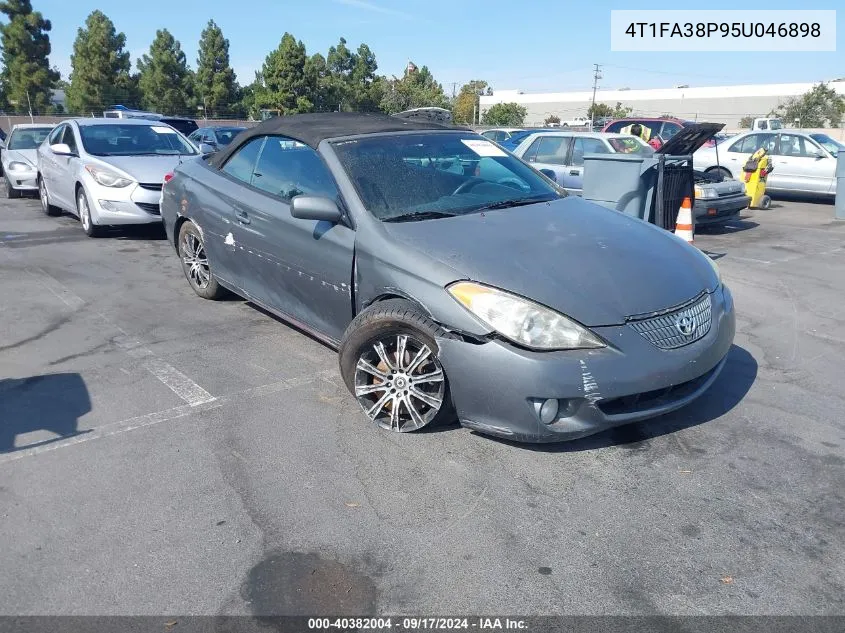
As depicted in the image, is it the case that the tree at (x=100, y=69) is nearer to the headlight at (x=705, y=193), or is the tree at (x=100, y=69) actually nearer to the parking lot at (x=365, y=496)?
the headlight at (x=705, y=193)

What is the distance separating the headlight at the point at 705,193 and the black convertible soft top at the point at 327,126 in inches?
241

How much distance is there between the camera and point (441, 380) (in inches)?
138

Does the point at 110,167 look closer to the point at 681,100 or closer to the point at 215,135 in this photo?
the point at 215,135

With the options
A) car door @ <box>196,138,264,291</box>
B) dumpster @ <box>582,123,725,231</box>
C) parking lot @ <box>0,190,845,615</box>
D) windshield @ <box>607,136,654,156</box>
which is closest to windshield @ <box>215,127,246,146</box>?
windshield @ <box>607,136,654,156</box>

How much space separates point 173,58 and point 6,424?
171ft

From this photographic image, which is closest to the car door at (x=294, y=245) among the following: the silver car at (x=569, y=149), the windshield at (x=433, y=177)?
the windshield at (x=433, y=177)

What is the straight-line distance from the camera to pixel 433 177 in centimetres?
443

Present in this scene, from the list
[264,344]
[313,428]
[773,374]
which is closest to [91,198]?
[264,344]

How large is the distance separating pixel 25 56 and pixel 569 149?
42.0 metres

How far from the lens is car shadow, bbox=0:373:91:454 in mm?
3787

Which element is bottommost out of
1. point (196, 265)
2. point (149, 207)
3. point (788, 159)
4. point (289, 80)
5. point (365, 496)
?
point (365, 496)

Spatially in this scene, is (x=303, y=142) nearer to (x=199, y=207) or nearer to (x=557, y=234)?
(x=199, y=207)

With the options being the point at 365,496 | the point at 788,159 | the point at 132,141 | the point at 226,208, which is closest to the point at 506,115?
the point at 788,159

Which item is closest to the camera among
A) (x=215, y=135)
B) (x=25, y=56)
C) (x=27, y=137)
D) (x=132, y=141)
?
(x=132, y=141)
